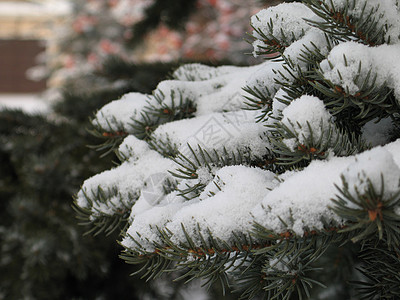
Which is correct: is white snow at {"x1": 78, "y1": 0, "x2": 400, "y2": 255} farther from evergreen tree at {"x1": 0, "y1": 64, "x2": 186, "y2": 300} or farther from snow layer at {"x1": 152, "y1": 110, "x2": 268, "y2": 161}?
evergreen tree at {"x1": 0, "y1": 64, "x2": 186, "y2": 300}

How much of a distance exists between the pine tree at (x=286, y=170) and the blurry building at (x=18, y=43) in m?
10.8

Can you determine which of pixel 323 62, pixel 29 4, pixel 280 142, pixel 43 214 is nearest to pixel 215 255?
pixel 280 142

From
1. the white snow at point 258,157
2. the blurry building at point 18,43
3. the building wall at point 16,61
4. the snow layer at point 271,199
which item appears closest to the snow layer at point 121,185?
the white snow at point 258,157

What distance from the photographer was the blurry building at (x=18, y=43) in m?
10.5

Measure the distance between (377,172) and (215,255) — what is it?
258 millimetres

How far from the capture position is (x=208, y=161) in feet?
2.13

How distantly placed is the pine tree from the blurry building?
427 inches

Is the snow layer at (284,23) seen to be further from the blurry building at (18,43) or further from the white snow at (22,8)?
the blurry building at (18,43)

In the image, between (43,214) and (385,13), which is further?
(43,214)

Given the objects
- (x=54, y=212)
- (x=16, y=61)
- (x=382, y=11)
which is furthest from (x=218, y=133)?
(x=16, y=61)

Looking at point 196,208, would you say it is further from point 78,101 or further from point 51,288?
point 78,101

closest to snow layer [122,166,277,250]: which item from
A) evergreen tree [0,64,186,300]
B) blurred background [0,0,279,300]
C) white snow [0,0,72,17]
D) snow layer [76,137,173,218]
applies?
snow layer [76,137,173,218]

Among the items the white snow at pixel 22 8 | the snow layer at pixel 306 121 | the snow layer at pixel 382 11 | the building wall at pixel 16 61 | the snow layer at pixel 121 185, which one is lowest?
the snow layer at pixel 306 121

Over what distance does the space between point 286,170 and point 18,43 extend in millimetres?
11732
